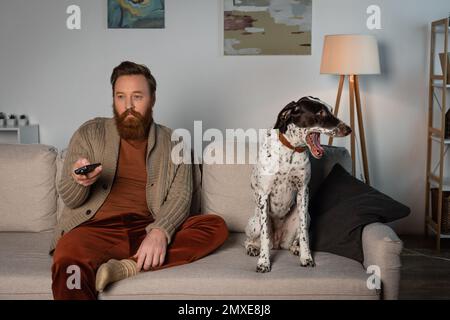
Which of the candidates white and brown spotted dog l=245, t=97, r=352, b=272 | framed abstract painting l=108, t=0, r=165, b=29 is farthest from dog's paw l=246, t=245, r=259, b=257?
framed abstract painting l=108, t=0, r=165, b=29

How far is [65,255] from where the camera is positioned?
2.38m

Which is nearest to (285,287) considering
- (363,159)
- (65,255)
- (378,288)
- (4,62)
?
(378,288)

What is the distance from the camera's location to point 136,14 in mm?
4648

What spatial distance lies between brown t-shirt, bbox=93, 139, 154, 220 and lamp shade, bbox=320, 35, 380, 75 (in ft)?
5.92

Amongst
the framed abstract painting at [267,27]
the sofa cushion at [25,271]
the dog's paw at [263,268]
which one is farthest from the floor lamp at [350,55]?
the sofa cushion at [25,271]

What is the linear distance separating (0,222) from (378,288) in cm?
178

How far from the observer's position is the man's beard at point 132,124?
2844mm

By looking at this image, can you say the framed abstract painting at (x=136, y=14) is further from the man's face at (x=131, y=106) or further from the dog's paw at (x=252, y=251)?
the dog's paw at (x=252, y=251)

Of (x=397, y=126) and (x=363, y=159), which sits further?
(x=397, y=126)

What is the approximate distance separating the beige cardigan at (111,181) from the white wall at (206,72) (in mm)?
1823

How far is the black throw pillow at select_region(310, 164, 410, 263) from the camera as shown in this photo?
2.70 meters

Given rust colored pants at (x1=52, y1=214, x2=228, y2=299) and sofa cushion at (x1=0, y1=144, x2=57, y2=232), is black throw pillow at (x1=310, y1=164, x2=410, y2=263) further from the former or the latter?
sofa cushion at (x1=0, y1=144, x2=57, y2=232)

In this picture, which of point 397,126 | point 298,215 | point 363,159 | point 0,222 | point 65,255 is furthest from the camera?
point 397,126
